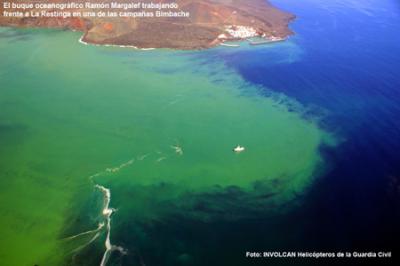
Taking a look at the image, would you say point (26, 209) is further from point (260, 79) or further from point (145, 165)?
point (260, 79)

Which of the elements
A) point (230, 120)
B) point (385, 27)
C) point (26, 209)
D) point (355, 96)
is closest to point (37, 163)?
point (26, 209)

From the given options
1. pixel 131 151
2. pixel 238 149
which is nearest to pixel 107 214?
pixel 131 151

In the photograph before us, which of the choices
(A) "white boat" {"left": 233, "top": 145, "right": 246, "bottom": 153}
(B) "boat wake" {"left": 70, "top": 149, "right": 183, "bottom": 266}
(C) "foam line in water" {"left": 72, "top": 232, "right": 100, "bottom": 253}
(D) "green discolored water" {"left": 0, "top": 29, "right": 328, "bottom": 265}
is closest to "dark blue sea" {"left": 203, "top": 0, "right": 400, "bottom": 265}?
(D) "green discolored water" {"left": 0, "top": 29, "right": 328, "bottom": 265}

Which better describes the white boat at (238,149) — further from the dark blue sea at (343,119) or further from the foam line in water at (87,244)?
the foam line in water at (87,244)

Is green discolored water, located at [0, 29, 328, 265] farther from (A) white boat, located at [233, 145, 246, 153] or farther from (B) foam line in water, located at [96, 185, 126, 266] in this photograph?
(A) white boat, located at [233, 145, 246, 153]

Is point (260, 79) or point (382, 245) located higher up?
point (260, 79)

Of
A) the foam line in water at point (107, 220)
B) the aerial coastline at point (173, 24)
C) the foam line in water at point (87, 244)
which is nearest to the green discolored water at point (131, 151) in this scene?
the foam line in water at point (87, 244)

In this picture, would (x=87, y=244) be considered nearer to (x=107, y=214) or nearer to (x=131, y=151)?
(x=107, y=214)

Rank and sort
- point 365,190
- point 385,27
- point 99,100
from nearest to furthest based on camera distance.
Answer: point 365,190
point 99,100
point 385,27
